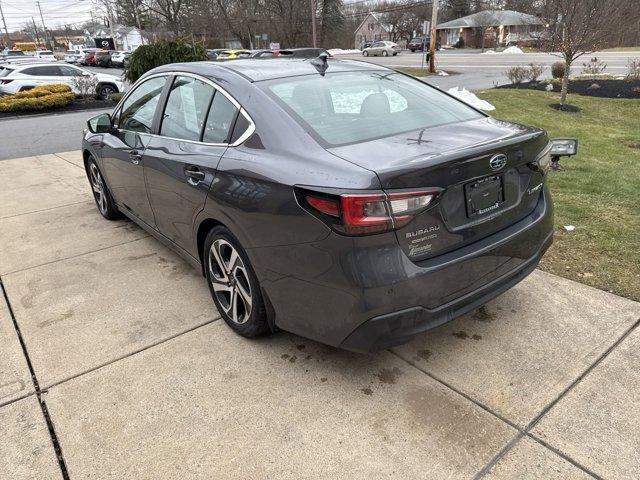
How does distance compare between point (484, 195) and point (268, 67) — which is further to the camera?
point (268, 67)

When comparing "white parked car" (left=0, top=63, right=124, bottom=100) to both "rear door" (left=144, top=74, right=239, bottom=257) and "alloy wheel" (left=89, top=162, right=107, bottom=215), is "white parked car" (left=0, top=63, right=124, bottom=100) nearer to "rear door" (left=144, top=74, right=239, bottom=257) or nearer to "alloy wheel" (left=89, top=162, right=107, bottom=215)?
"alloy wheel" (left=89, top=162, right=107, bottom=215)

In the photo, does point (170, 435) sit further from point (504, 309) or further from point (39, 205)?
point (39, 205)

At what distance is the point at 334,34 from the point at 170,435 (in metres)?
68.4

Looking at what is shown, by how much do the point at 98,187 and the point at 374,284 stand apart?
420 cm

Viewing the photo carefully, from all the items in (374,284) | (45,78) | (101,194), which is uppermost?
(45,78)

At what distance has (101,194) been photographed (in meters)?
5.24

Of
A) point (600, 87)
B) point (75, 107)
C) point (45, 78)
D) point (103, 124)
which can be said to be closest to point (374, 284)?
point (103, 124)

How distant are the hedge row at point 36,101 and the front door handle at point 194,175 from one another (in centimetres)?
1581

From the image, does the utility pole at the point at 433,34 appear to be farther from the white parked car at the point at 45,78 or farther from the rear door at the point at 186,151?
the rear door at the point at 186,151

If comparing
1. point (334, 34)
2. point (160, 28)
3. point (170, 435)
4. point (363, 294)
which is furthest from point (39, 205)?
point (334, 34)

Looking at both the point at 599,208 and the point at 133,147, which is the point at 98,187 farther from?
the point at 599,208

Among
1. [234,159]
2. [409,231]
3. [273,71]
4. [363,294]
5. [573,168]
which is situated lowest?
[573,168]

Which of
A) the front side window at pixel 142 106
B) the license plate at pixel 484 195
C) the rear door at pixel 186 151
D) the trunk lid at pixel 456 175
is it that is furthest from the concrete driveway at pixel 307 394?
the front side window at pixel 142 106

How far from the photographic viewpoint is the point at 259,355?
9.49ft
